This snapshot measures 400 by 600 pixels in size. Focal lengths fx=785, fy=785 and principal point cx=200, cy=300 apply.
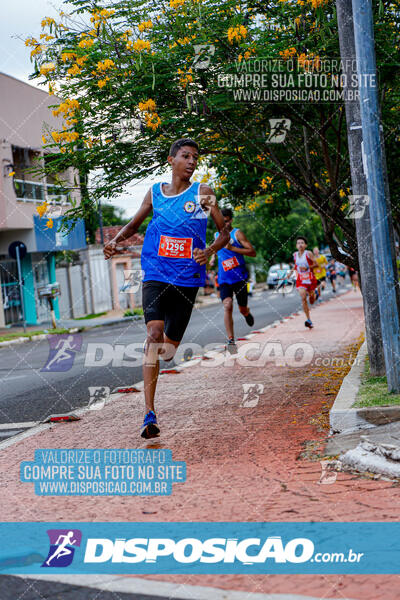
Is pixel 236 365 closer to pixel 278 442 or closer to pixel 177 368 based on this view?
pixel 177 368

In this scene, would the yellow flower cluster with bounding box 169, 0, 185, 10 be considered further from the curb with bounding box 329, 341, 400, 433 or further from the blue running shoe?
the curb with bounding box 329, 341, 400, 433

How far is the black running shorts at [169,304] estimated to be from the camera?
5410 mm

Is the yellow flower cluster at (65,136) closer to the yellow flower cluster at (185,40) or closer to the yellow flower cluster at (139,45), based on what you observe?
the yellow flower cluster at (139,45)

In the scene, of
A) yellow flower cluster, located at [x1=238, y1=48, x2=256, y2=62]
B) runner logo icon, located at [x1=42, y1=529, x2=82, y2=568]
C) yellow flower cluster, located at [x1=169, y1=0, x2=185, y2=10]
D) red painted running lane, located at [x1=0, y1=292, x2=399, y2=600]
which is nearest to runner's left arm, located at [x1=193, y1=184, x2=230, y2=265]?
red painted running lane, located at [x1=0, y1=292, x2=399, y2=600]

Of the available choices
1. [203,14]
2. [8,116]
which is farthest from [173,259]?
[8,116]

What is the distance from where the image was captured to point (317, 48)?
6.77m

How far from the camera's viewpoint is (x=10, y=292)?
28.0 meters

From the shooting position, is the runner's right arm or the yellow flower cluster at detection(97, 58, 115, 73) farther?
the yellow flower cluster at detection(97, 58, 115, 73)

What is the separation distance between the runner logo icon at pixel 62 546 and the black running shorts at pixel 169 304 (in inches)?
85.0

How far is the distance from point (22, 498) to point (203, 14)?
14.4 feet

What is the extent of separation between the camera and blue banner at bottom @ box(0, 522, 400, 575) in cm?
301

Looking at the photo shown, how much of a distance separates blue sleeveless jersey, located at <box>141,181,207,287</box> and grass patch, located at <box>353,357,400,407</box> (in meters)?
1.39

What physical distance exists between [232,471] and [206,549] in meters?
1.22

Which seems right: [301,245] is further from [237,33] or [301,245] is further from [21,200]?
[21,200]
